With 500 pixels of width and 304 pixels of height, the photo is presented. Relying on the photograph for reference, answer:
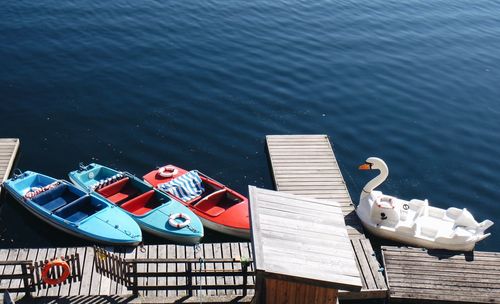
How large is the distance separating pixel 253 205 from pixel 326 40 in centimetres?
3070

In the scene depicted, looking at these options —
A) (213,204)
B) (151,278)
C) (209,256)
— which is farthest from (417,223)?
(151,278)

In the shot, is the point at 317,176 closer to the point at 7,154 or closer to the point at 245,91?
the point at 245,91

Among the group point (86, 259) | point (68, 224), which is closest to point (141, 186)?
point (68, 224)

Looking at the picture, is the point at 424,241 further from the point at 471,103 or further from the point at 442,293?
the point at 471,103

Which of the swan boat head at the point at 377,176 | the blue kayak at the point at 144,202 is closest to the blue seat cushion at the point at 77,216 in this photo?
the blue kayak at the point at 144,202

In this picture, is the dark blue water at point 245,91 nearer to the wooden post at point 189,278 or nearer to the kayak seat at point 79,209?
the kayak seat at point 79,209

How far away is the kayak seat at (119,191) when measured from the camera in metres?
25.4

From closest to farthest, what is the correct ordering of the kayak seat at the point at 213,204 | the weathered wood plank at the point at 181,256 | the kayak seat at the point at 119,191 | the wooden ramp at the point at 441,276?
the weathered wood plank at the point at 181,256, the wooden ramp at the point at 441,276, the kayak seat at the point at 213,204, the kayak seat at the point at 119,191

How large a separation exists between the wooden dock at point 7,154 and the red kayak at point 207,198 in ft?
21.9

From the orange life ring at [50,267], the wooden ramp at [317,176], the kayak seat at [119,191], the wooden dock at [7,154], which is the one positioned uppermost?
the orange life ring at [50,267]

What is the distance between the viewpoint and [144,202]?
25250 mm

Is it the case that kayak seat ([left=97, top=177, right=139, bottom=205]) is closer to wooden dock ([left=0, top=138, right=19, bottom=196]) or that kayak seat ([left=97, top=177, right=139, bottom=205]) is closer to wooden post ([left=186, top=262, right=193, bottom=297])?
wooden dock ([left=0, top=138, right=19, bottom=196])

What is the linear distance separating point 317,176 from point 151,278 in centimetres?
1071

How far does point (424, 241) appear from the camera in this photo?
23484 millimetres
